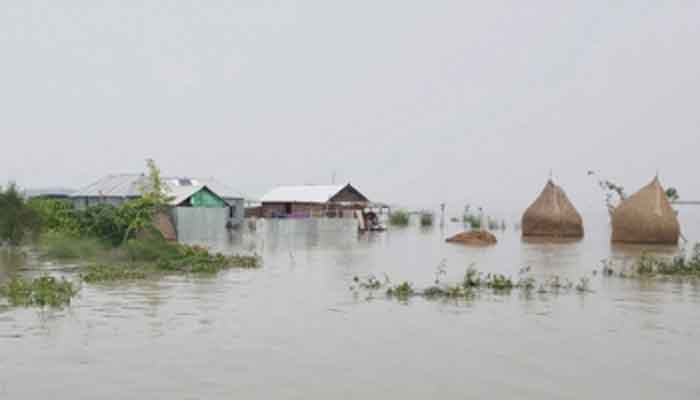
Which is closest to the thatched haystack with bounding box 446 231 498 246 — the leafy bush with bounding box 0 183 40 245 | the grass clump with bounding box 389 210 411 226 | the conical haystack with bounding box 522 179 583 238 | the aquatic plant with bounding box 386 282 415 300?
the conical haystack with bounding box 522 179 583 238

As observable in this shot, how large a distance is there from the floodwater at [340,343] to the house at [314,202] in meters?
23.9

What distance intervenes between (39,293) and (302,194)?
29901 millimetres

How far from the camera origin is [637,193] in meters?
29.9

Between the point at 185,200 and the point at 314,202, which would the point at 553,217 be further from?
the point at 185,200

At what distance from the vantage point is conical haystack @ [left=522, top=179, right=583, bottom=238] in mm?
34438

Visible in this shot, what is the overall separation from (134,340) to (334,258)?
13.0m

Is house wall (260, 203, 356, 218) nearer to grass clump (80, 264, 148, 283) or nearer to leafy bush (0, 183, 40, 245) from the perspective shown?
leafy bush (0, 183, 40, 245)

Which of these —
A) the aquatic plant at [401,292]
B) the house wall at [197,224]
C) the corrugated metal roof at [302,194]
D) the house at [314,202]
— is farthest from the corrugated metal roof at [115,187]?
the aquatic plant at [401,292]

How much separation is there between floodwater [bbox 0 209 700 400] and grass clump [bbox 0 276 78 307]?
10.6 inches

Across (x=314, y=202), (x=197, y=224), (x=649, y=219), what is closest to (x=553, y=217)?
(x=649, y=219)

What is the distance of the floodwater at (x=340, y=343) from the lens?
7004mm

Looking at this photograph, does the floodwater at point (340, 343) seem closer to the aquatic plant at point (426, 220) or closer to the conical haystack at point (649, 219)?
the conical haystack at point (649, 219)

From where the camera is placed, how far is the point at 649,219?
2920 centimetres

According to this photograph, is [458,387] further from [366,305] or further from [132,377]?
[366,305]
